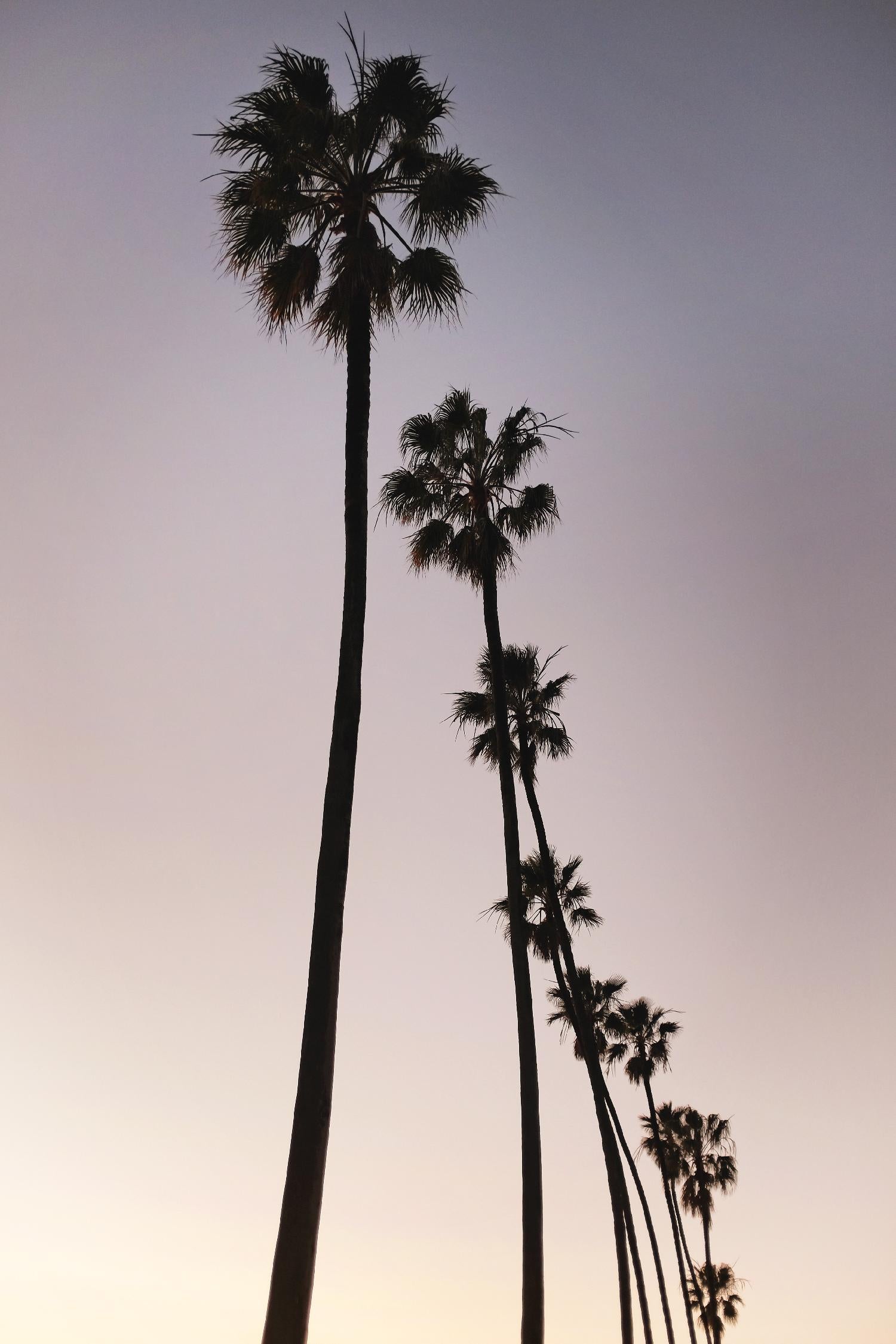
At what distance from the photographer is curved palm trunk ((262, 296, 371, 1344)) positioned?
6.16 meters

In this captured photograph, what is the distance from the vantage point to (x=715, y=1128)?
4350cm

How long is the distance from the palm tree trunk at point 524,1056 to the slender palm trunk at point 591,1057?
367 centimetres

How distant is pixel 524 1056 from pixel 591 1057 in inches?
321

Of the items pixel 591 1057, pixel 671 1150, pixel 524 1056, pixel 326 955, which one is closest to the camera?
pixel 326 955

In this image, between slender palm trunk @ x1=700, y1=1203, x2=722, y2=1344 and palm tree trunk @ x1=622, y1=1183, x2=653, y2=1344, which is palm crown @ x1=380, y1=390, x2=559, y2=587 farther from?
slender palm trunk @ x1=700, y1=1203, x2=722, y2=1344

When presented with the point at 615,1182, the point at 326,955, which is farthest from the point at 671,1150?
the point at 326,955

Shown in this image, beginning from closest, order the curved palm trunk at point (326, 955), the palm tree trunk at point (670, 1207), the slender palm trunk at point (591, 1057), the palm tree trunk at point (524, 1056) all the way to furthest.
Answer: the curved palm trunk at point (326, 955) < the palm tree trunk at point (524, 1056) < the slender palm trunk at point (591, 1057) < the palm tree trunk at point (670, 1207)

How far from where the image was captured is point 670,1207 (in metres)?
42.2

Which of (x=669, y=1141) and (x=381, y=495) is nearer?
(x=381, y=495)

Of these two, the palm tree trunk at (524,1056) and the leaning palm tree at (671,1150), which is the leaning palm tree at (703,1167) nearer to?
the leaning palm tree at (671,1150)

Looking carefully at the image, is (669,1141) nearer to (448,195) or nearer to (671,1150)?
(671,1150)

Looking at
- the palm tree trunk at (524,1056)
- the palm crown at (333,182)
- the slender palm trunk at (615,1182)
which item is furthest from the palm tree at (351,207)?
the slender palm trunk at (615,1182)

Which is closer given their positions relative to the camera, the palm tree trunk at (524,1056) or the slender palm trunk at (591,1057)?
the palm tree trunk at (524,1056)

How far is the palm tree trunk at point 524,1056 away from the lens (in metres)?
12.5
